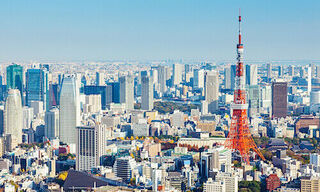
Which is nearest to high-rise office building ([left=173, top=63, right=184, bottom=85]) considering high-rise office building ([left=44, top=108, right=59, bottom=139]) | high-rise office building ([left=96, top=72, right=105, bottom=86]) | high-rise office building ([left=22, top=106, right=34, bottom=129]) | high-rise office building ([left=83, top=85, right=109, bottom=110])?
high-rise office building ([left=96, top=72, right=105, bottom=86])

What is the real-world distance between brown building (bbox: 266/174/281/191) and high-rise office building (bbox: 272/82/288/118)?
1450 cm

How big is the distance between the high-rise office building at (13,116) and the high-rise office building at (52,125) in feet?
2.91

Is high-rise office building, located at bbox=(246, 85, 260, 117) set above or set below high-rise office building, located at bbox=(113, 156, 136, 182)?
above

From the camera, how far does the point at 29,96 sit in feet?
98.5

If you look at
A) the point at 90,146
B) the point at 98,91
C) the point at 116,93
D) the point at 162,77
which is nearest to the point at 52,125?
the point at 90,146

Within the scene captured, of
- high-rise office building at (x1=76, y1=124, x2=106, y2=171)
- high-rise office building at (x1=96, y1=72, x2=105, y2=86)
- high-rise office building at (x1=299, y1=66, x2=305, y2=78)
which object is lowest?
high-rise office building at (x1=76, y1=124, x2=106, y2=171)

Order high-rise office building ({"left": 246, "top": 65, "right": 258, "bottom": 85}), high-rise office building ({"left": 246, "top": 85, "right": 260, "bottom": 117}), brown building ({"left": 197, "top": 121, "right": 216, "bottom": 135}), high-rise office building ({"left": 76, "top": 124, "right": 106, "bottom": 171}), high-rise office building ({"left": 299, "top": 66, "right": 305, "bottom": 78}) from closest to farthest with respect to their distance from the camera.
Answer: high-rise office building ({"left": 76, "top": 124, "right": 106, "bottom": 171})
brown building ({"left": 197, "top": 121, "right": 216, "bottom": 135})
high-rise office building ({"left": 246, "top": 85, "right": 260, "bottom": 117})
high-rise office building ({"left": 246, "top": 65, "right": 258, "bottom": 85})
high-rise office building ({"left": 299, "top": 66, "right": 305, "bottom": 78})

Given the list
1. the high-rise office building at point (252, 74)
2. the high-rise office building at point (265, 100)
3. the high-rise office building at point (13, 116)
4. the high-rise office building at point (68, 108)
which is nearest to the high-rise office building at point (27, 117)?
the high-rise office building at point (13, 116)

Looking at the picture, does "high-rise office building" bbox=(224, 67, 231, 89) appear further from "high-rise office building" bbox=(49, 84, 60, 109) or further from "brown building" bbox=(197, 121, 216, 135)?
"brown building" bbox=(197, 121, 216, 135)

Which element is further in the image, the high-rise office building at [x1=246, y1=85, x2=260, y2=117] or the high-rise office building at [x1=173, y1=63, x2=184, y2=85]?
the high-rise office building at [x1=173, y1=63, x2=184, y2=85]

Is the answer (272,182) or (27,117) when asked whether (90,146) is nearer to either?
(272,182)

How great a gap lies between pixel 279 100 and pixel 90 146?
1423 cm

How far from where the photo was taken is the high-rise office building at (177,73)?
4488 centimetres

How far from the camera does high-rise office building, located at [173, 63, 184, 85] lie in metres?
44.9
